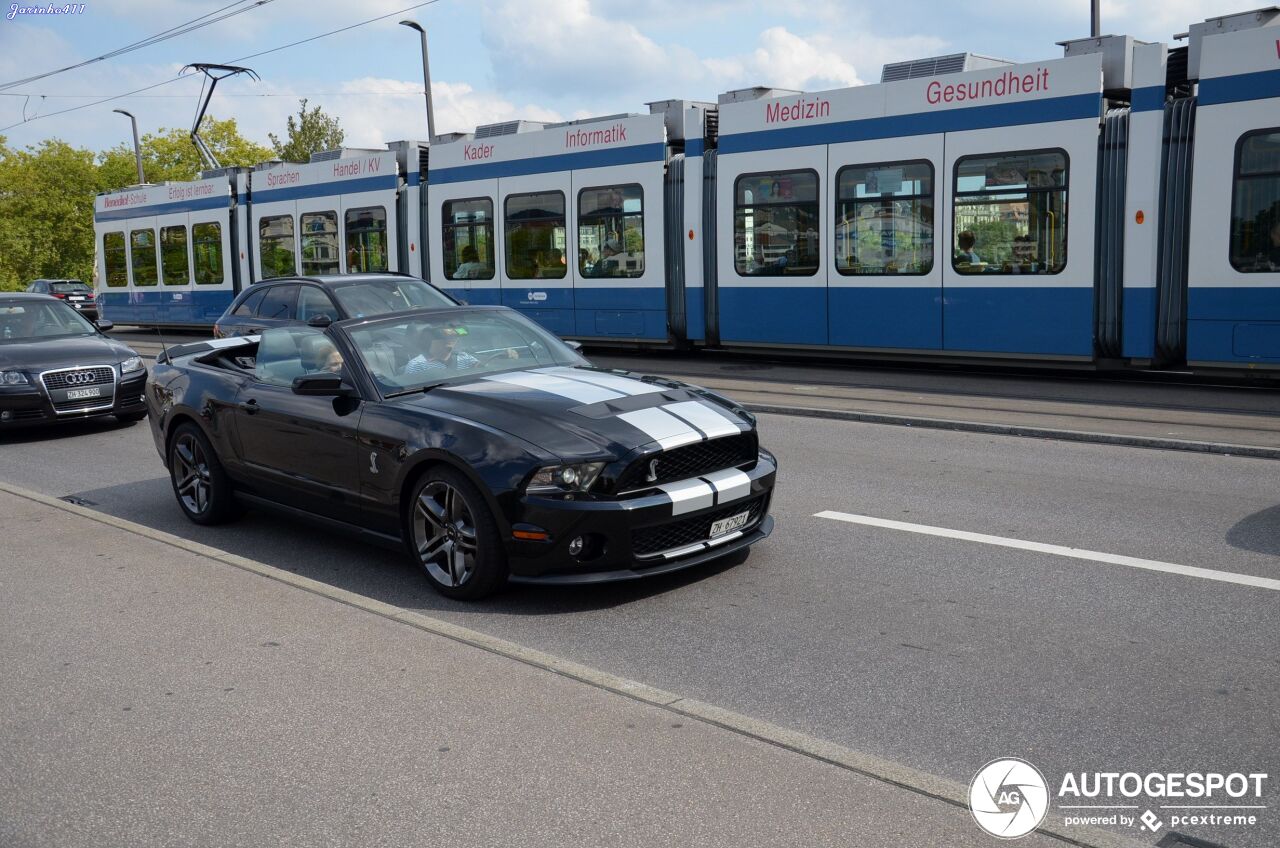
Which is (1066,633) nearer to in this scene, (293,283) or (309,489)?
(309,489)

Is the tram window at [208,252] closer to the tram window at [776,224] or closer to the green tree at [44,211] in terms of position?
the tram window at [776,224]

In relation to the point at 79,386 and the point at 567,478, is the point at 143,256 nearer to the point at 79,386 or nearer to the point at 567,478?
the point at 79,386

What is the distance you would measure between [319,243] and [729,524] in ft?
65.1

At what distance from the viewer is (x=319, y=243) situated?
2403 centimetres

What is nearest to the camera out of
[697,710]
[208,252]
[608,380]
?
[697,710]

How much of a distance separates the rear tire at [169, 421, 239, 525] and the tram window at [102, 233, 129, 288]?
25432mm

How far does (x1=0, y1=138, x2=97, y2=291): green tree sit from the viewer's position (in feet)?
221

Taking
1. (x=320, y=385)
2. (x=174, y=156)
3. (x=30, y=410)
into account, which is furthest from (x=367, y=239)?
(x=174, y=156)

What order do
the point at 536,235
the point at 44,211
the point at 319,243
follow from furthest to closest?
the point at 44,211 → the point at 319,243 → the point at 536,235

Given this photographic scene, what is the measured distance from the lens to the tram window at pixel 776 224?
52.0 feet

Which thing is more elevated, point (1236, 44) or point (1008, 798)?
point (1236, 44)

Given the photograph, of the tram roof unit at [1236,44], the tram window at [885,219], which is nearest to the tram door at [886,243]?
the tram window at [885,219]

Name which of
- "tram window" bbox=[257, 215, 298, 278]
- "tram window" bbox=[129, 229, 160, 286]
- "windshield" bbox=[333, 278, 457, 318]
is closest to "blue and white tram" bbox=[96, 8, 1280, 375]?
"tram window" bbox=[257, 215, 298, 278]

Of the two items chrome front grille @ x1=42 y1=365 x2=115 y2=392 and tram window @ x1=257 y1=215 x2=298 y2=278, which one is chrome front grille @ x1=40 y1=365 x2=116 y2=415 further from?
tram window @ x1=257 y1=215 x2=298 y2=278
